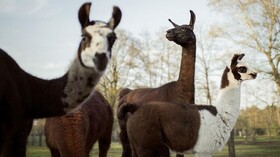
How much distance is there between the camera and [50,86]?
4.49 meters

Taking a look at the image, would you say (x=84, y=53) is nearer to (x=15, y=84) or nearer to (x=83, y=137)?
(x=15, y=84)

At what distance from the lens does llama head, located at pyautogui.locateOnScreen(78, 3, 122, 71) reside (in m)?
3.97

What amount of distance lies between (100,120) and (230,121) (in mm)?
2691

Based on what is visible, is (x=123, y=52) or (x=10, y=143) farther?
(x=123, y=52)

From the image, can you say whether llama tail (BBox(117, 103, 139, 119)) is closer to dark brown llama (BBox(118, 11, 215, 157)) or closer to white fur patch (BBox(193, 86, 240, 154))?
white fur patch (BBox(193, 86, 240, 154))

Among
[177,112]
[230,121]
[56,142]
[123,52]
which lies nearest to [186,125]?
[177,112]

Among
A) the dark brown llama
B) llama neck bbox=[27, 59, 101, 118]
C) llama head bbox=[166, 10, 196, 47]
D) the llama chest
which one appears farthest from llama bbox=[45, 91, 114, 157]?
llama head bbox=[166, 10, 196, 47]

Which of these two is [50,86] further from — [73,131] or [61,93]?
[73,131]

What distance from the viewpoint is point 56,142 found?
594 cm

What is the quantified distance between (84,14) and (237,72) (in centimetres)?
399

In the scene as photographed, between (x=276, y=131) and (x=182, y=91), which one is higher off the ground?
(x=182, y=91)

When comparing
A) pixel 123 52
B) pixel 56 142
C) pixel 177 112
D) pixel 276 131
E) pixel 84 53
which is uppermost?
pixel 123 52

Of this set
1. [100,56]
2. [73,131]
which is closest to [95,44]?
[100,56]

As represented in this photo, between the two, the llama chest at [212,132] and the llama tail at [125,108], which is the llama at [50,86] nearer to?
the llama tail at [125,108]
